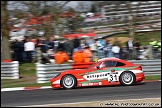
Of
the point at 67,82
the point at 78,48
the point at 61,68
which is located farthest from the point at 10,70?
the point at 67,82

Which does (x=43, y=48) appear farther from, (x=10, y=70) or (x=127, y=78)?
(x=127, y=78)

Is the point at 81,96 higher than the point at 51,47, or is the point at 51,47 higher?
the point at 51,47

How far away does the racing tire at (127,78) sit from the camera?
12461 millimetres

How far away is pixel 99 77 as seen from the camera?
12484 mm

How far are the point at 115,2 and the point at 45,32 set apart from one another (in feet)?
33.7

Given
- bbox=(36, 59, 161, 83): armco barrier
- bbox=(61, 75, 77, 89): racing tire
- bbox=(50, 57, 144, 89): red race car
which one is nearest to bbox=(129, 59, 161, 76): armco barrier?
bbox=(36, 59, 161, 83): armco barrier

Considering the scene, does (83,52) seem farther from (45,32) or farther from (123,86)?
(45,32)

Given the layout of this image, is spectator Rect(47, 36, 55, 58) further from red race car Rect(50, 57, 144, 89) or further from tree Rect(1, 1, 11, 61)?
red race car Rect(50, 57, 144, 89)

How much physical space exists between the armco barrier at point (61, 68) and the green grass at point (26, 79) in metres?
0.41

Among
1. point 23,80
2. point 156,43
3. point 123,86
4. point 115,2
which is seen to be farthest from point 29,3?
point 115,2

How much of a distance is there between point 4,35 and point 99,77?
8.49 meters

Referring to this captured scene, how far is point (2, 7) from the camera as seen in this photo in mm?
18703

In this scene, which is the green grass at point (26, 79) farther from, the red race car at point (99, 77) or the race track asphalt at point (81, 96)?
the race track asphalt at point (81, 96)

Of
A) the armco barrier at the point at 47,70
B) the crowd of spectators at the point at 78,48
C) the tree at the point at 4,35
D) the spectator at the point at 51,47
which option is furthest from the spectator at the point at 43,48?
the armco barrier at the point at 47,70
